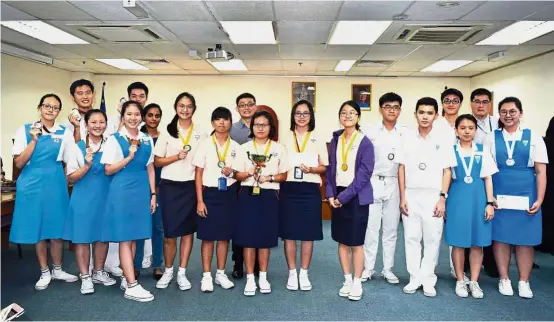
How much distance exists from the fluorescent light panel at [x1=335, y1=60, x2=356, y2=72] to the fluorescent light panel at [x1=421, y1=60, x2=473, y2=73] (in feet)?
6.08

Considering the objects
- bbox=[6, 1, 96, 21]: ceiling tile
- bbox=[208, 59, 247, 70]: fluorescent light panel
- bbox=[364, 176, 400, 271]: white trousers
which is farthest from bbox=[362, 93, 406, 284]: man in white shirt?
bbox=[208, 59, 247, 70]: fluorescent light panel

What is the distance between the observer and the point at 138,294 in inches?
129

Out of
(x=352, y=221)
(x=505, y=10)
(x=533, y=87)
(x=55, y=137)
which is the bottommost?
(x=352, y=221)

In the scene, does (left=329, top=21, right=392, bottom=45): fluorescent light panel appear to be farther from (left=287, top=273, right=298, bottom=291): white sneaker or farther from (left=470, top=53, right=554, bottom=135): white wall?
(left=287, top=273, right=298, bottom=291): white sneaker

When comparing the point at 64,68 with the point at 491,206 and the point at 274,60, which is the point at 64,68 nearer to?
the point at 274,60

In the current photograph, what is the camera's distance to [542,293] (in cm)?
362

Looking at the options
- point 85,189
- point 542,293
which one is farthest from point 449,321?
point 85,189

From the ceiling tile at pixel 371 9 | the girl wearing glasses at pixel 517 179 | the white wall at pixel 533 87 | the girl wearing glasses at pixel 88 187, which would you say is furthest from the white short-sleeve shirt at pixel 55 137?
the white wall at pixel 533 87

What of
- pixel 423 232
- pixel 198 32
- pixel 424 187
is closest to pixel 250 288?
pixel 423 232

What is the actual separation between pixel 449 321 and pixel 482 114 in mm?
2069

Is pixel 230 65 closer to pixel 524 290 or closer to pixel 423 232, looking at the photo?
pixel 423 232

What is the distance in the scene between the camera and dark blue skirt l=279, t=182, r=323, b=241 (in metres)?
3.40

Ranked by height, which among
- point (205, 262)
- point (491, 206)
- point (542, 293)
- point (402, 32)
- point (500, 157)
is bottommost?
point (542, 293)

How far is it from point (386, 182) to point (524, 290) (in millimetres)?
1471
